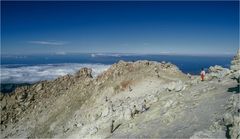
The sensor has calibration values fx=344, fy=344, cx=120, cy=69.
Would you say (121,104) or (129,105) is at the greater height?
(129,105)

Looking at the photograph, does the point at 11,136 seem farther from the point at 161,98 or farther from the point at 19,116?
the point at 161,98

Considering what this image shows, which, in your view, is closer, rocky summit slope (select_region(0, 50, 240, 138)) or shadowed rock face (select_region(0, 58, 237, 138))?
rocky summit slope (select_region(0, 50, 240, 138))

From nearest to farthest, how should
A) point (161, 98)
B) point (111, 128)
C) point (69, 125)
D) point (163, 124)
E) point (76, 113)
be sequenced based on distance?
point (163, 124)
point (111, 128)
point (161, 98)
point (69, 125)
point (76, 113)

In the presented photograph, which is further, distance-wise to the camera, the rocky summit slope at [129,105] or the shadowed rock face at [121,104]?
the shadowed rock face at [121,104]

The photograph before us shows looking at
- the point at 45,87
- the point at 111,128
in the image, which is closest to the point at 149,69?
the point at 111,128

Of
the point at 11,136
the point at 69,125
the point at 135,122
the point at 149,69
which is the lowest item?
the point at 11,136
